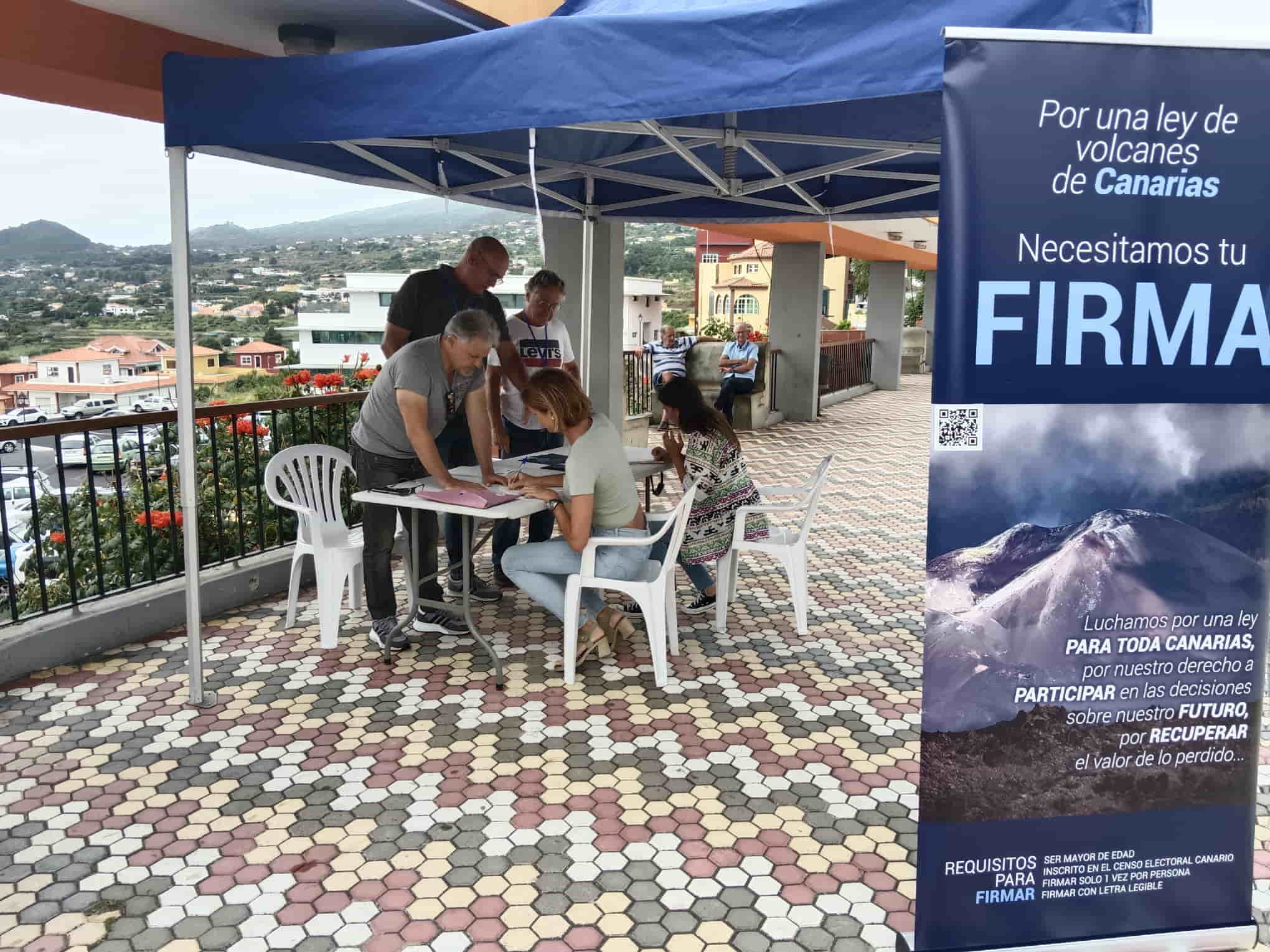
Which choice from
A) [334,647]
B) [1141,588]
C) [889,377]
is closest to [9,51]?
[334,647]

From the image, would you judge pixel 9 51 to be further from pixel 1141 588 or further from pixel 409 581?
pixel 1141 588

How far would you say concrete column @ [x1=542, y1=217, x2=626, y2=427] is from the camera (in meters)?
7.04

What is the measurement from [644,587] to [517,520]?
1.47 m

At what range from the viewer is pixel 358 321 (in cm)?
1365

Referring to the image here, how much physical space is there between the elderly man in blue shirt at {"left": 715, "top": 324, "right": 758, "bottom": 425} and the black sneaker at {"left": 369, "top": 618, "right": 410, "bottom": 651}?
6986mm

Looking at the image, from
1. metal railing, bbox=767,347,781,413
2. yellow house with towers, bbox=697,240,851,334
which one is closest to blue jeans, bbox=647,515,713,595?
metal railing, bbox=767,347,781,413

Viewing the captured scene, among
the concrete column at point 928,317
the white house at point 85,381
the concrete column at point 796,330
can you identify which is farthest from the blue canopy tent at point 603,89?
the concrete column at point 928,317

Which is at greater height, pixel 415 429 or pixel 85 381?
pixel 85 381

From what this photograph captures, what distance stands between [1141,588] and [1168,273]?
0.63m

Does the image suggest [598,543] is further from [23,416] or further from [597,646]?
[23,416]

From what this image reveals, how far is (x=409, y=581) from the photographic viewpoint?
3881mm

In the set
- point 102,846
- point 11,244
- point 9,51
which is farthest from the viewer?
point 11,244

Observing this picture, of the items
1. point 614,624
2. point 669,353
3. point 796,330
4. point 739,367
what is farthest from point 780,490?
point 796,330

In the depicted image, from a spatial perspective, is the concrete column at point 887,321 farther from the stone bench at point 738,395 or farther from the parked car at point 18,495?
the parked car at point 18,495
